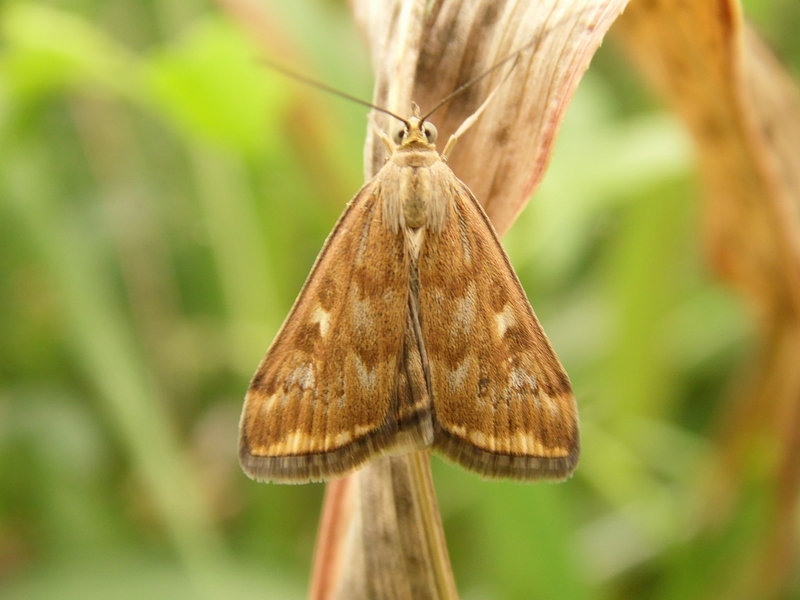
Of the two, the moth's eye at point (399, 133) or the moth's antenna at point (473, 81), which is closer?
the moth's antenna at point (473, 81)

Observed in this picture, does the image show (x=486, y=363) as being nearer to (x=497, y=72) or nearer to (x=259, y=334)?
(x=497, y=72)

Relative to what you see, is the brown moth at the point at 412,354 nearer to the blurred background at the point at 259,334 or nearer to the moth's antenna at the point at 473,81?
the moth's antenna at the point at 473,81

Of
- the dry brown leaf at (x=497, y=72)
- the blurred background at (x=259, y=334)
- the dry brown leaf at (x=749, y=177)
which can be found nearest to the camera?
the dry brown leaf at (x=497, y=72)

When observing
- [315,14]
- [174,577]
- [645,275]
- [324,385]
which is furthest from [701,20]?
[174,577]

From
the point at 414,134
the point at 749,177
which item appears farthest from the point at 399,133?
the point at 749,177

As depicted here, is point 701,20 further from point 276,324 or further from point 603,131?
point 276,324

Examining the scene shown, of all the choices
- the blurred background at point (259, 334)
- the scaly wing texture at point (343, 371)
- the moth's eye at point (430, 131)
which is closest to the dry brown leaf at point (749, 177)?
the blurred background at point (259, 334)

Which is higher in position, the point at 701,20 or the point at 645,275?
the point at 701,20
